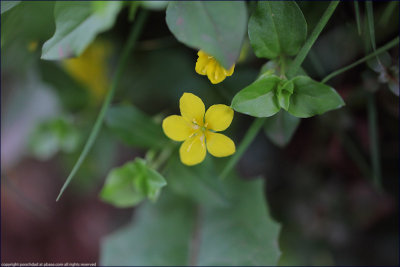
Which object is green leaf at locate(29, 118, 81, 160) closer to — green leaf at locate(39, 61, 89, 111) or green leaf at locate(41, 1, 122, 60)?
green leaf at locate(39, 61, 89, 111)

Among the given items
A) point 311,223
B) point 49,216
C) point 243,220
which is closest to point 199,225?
point 243,220

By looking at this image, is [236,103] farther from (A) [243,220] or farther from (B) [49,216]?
(B) [49,216]

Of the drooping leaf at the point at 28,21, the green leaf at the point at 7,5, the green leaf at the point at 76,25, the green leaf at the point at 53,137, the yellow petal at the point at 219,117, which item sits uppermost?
the green leaf at the point at 7,5

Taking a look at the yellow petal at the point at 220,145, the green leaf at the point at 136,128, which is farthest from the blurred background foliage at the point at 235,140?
the yellow petal at the point at 220,145

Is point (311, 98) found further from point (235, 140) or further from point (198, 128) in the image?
point (235, 140)

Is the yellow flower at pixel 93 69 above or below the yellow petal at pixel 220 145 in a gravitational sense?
below

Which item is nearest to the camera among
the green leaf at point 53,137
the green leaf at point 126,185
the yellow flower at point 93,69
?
the green leaf at point 126,185

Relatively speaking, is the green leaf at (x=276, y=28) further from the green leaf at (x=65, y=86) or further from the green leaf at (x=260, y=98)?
the green leaf at (x=65, y=86)
